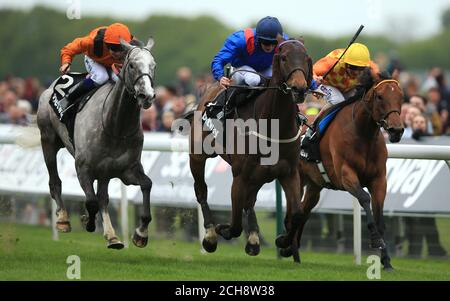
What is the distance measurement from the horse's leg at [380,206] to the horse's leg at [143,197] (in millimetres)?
1936

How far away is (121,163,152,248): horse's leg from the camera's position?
32.9 feet

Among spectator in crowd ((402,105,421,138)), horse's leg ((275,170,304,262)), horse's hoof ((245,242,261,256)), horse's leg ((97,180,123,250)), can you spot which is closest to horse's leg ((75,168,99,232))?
horse's leg ((97,180,123,250))

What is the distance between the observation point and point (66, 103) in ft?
35.2

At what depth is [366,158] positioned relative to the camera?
10.5 m

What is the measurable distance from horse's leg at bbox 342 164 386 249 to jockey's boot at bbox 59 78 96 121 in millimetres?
2402

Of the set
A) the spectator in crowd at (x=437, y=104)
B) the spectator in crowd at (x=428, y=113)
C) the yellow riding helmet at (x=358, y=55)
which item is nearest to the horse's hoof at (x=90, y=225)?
the yellow riding helmet at (x=358, y=55)

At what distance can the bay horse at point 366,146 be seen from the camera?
1012 cm

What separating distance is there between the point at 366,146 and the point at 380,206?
1.89ft

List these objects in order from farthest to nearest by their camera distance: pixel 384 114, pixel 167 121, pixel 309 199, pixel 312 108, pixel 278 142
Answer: pixel 167 121 < pixel 312 108 < pixel 309 199 < pixel 384 114 < pixel 278 142

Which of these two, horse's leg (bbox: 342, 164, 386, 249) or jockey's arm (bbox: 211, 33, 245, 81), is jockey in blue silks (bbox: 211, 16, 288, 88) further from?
horse's leg (bbox: 342, 164, 386, 249)

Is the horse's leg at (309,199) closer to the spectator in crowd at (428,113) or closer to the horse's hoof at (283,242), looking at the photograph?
the horse's hoof at (283,242)

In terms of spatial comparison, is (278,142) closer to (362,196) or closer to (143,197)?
(362,196)

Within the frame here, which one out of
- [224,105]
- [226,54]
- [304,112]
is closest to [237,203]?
[224,105]

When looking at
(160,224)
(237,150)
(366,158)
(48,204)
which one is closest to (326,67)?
(366,158)
